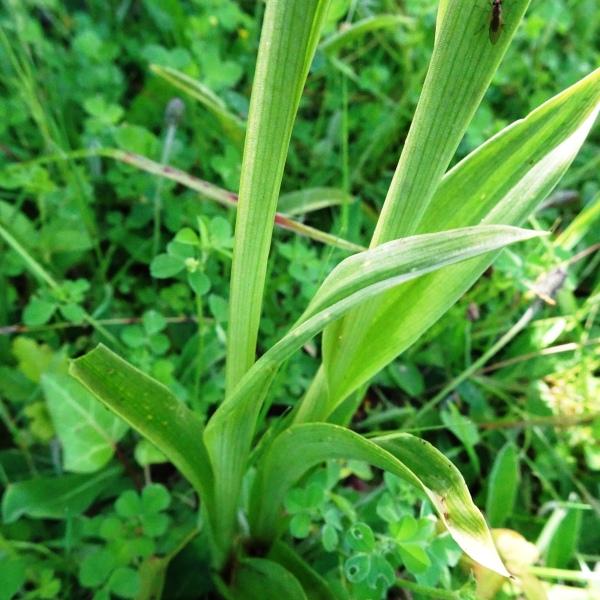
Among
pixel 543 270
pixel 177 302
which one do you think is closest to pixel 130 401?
pixel 177 302

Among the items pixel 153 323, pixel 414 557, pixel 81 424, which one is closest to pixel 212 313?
pixel 153 323

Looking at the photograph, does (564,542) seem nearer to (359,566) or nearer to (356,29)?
(359,566)

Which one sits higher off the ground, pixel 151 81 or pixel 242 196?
pixel 151 81

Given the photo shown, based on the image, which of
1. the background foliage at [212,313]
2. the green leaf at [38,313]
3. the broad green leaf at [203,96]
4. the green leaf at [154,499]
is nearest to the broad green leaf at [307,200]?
the background foliage at [212,313]

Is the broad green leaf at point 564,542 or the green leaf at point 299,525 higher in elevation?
the broad green leaf at point 564,542

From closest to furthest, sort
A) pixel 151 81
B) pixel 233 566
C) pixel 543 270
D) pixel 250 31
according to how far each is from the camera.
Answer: pixel 233 566, pixel 543 270, pixel 151 81, pixel 250 31

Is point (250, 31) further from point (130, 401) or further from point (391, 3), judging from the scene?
point (130, 401)

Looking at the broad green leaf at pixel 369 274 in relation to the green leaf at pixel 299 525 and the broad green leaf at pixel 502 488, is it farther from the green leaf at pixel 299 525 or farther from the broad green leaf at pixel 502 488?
the broad green leaf at pixel 502 488
